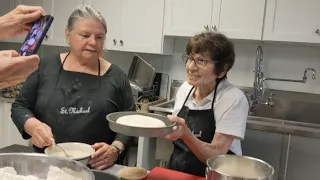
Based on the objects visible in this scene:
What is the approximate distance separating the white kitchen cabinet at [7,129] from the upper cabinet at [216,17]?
1.56 meters

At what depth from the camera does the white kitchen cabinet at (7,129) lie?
3.03 metres

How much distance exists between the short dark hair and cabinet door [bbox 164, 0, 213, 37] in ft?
3.85

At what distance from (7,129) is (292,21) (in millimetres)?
2539

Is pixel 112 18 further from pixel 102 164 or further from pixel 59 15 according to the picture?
pixel 102 164

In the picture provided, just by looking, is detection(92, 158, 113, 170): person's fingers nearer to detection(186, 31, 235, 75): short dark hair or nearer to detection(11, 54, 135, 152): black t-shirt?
detection(11, 54, 135, 152): black t-shirt

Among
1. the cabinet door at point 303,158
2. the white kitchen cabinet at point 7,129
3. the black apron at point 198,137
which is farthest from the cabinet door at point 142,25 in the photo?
the black apron at point 198,137

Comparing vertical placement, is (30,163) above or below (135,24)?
below

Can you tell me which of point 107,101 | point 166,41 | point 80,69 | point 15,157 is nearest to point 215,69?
point 107,101

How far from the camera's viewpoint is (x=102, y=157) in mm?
1326

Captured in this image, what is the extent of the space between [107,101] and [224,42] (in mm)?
593

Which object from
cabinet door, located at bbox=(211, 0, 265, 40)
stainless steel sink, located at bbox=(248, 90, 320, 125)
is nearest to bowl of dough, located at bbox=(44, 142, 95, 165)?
cabinet door, located at bbox=(211, 0, 265, 40)

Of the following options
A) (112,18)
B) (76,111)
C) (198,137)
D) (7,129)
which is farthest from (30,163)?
(7,129)

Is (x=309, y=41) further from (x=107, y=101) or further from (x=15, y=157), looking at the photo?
(x=15, y=157)

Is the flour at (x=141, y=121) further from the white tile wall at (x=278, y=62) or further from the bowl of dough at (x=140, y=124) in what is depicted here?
the white tile wall at (x=278, y=62)
